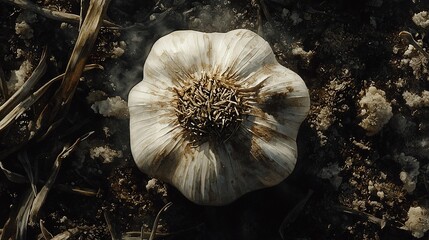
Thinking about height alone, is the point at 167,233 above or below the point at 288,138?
below

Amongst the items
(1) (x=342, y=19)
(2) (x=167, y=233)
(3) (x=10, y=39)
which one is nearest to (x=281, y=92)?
(1) (x=342, y=19)

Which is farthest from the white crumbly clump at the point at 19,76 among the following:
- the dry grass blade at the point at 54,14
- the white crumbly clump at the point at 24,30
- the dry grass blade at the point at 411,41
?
the dry grass blade at the point at 411,41

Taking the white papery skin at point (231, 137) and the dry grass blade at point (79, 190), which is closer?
the white papery skin at point (231, 137)

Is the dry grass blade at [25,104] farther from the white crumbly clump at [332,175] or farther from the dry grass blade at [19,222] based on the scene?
the white crumbly clump at [332,175]

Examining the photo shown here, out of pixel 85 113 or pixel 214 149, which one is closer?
pixel 214 149

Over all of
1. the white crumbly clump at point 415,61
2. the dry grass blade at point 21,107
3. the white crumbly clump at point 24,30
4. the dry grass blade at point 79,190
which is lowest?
the dry grass blade at point 79,190

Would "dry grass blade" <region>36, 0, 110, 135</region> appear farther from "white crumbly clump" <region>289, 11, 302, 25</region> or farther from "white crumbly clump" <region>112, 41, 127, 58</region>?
"white crumbly clump" <region>289, 11, 302, 25</region>

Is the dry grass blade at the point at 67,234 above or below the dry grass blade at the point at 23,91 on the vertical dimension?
below

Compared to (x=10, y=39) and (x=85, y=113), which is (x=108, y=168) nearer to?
(x=85, y=113)
